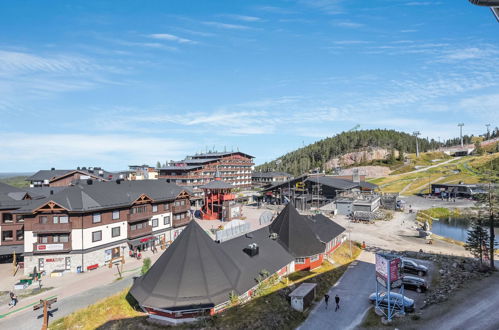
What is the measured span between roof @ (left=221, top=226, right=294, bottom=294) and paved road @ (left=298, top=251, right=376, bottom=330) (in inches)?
234

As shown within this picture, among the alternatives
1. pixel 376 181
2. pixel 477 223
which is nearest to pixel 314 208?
pixel 477 223

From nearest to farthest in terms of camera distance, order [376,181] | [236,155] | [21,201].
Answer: [21,201]
[236,155]
[376,181]

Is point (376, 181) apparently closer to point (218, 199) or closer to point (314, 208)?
point (314, 208)

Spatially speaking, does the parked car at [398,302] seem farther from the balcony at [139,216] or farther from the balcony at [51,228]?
the balcony at [51,228]

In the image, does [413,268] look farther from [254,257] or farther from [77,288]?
[77,288]

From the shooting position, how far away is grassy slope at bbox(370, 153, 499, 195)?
4914 inches

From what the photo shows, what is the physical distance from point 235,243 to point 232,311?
329 inches

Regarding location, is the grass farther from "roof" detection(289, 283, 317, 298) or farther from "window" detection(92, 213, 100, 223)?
"window" detection(92, 213, 100, 223)

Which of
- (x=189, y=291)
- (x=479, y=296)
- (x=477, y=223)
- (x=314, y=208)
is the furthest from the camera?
(x=314, y=208)

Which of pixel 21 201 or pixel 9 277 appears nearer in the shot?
pixel 9 277

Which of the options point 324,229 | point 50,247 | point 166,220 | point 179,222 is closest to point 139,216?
point 166,220

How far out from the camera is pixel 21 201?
44625 mm

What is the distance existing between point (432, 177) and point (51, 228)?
158119 millimetres

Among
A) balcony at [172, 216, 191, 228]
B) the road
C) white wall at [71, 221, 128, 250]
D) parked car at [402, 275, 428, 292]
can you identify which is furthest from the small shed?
balcony at [172, 216, 191, 228]
